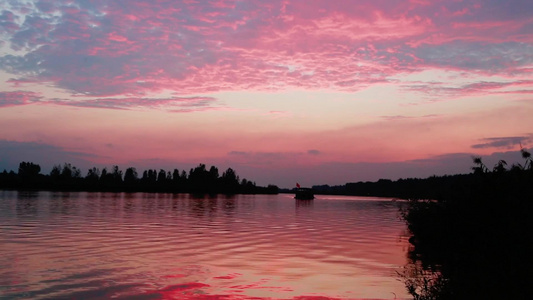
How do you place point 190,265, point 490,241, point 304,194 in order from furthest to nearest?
1. point 304,194
2. point 190,265
3. point 490,241

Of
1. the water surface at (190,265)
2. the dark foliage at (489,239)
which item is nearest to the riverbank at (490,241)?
the dark foliage at (489,239)

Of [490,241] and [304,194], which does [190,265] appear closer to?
[490,241]

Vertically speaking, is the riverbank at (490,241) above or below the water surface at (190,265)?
above

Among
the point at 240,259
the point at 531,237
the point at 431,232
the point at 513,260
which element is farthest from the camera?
the point at 431,232

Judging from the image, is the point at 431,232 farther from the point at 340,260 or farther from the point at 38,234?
the point at 38,234

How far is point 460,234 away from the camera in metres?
17.8

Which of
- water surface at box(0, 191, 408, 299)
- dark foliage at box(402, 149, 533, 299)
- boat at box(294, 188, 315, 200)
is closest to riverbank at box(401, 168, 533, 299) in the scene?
dark foliage at box(402, 149, 533, 299)

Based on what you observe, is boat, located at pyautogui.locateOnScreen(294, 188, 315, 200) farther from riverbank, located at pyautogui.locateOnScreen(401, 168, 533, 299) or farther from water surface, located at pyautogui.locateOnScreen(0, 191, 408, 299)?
riverbank, located at pyautogui.locateOnScreen(401, 168, 533, 299)

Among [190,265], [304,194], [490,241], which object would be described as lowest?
[190,265]

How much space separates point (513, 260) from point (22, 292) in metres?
16.4

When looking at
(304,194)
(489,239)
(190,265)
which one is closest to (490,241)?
(489,239)

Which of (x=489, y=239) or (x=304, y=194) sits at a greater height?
(x=489, y=239)

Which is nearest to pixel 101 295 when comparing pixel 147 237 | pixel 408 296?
pixel 408 296

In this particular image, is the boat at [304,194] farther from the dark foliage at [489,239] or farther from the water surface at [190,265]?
the dark foliage at [489,239]
